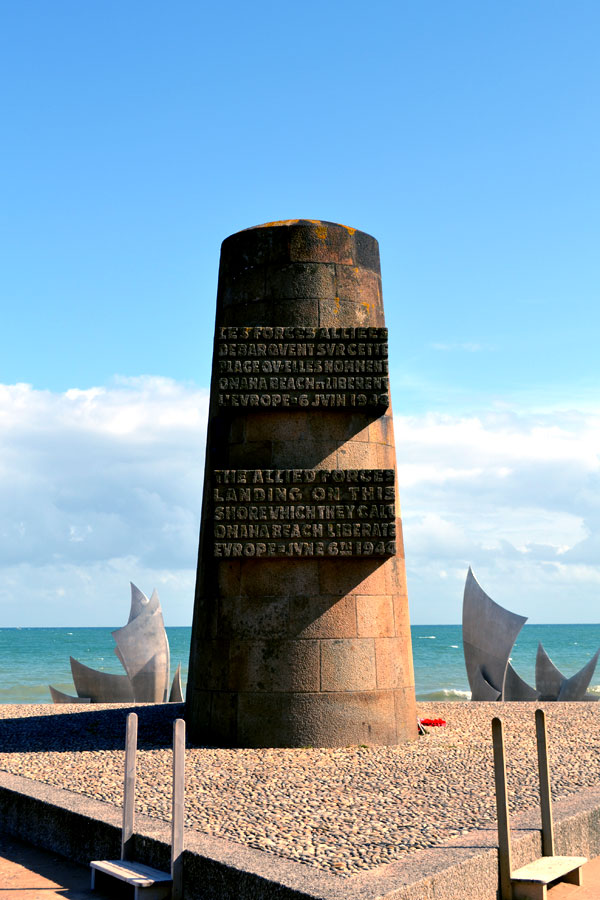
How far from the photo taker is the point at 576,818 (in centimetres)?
657

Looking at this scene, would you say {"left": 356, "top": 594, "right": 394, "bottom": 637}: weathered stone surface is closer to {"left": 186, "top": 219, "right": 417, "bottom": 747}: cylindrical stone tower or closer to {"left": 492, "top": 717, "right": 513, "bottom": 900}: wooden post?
{"left": 186, "top": 219, "right": 417, "bottom": 747}: cylindrical stone tower

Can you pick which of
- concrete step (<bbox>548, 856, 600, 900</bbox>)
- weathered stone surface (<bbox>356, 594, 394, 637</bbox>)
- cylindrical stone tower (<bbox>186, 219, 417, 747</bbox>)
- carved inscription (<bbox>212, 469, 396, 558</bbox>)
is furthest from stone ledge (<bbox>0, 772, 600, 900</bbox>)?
carved inscription (<bbox>212, 469, 396, 558</bbox>)

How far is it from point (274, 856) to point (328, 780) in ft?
8.14

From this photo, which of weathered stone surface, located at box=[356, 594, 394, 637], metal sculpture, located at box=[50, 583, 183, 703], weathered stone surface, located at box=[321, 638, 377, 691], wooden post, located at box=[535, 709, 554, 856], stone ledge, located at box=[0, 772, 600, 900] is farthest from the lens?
metal sculpture, located at box=[50, 583, 183, 703]

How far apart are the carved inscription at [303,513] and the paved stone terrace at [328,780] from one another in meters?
2.17

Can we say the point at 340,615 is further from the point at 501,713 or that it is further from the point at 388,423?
the point at 501,713

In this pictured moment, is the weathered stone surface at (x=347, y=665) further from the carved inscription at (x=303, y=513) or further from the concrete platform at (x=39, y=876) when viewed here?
the concrete platform at (x=39, y=876)

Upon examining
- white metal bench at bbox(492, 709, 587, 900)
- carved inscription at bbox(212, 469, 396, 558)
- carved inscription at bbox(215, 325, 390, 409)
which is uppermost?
carved inscription at bbox(215, 325, 390, 409)

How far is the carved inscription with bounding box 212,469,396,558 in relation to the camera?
9.74 meters

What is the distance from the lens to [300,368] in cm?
1012

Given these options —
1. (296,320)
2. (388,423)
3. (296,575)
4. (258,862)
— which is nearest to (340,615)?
(296,575)

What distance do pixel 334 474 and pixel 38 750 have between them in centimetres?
455

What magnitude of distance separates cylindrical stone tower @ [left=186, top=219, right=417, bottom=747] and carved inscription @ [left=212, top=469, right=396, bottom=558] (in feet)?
0.05

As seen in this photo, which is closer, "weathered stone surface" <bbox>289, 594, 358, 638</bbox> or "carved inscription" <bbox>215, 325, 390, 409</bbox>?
"weathered stone surface" <bbox>289, 594, 358, 638</bbox>
